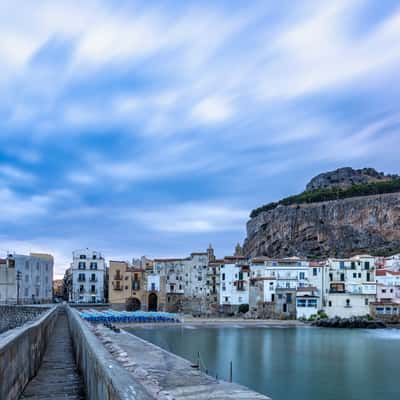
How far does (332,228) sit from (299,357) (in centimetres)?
9734

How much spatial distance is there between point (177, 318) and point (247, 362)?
120 feet

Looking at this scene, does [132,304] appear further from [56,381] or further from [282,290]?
[56,381]

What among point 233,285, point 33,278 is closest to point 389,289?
point 233,285

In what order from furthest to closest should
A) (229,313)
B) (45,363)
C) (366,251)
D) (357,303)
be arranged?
(366,251), (229,313), (357,303), (45,363)

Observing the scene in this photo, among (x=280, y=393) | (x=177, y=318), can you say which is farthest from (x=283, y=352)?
(x=177, y=318)

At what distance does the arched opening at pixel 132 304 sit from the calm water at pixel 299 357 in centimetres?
2286

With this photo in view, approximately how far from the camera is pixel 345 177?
181 metres

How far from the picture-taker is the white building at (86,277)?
292 ft

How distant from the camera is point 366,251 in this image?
407ft

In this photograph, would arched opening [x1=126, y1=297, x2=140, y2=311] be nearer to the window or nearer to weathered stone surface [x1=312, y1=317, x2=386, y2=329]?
the window

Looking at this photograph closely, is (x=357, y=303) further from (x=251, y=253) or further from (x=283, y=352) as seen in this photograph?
(x=251, y=253)

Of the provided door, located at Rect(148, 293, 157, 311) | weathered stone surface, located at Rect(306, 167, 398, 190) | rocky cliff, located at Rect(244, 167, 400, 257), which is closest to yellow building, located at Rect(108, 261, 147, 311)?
door, located at Rect(148, 293, 157, 311)

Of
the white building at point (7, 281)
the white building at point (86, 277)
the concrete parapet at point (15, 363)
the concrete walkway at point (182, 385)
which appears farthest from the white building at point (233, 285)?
the concrete parapet at point (15, 363)

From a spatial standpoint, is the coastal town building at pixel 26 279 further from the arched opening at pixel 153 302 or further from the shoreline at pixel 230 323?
the arched opening at pixel 153 302
